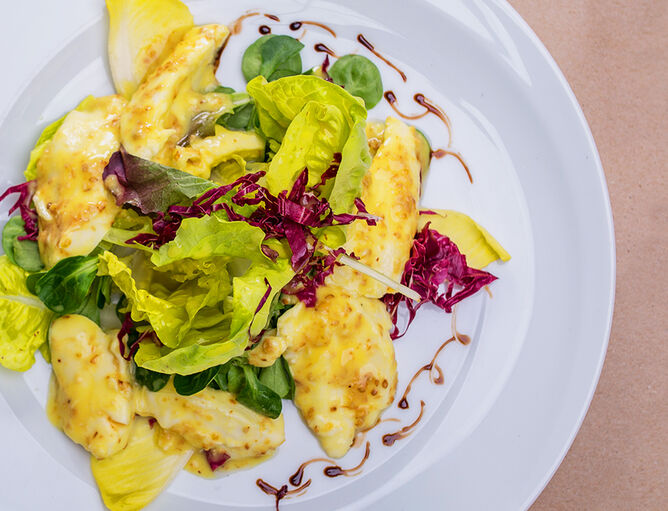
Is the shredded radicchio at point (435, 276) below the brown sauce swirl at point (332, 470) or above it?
above

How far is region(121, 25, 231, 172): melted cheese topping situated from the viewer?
2.15 metres

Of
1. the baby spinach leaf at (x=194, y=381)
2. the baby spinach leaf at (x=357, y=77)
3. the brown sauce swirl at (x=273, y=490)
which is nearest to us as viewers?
the baby spinach leaf at (x=194, y=381)

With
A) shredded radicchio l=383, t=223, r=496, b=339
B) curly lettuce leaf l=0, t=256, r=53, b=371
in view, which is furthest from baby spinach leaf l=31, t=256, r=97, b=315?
shredded radicchio l=383, t=223, r=496, b=339

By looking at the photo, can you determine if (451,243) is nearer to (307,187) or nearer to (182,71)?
(307,187)

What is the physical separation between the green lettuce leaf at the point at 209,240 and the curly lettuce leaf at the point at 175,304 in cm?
13

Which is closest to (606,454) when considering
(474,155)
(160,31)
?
(474,155)

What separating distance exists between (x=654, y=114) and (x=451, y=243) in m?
1.29

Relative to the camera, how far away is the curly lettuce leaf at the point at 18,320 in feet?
7.07

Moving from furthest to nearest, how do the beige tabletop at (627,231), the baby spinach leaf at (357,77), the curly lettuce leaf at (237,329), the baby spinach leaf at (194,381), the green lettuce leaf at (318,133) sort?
the beige tabletop at (627,231) → the baby spinach leaf at (357,77) → the baby spinach leaf at (194,381) → the green lettuce leaf at (318,133) → the curly lettuce leaf at (237,329)

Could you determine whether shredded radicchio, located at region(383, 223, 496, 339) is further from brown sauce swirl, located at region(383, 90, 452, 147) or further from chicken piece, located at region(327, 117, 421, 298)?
brown sauce swirl, located at region(383, 90, 452, 147)

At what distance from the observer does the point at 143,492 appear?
7.28ft

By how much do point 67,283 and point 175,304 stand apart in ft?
1.33

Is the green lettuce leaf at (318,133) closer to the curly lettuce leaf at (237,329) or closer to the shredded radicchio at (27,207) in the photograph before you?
the curly lettuce leaf at (237,329)

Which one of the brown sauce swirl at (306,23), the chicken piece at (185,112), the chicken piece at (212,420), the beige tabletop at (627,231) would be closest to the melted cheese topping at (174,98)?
the chicken piece at (185,112)
